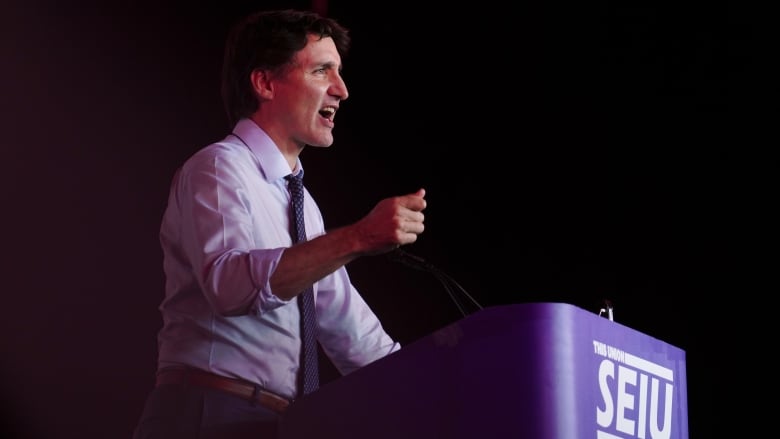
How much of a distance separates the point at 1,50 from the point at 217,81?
2.23ft

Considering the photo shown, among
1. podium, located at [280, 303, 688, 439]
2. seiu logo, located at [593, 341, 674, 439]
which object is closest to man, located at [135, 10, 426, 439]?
podium, located at [280, 303, 688, 439]

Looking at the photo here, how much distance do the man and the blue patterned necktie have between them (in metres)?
0.01

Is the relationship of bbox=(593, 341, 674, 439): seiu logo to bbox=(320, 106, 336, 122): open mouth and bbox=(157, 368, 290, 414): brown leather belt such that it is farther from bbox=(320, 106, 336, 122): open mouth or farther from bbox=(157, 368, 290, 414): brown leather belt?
bbox=(320, 106, 336, 122): open mouth

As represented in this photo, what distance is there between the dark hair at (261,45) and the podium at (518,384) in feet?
3.01

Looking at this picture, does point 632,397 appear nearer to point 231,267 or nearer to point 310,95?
point 231,267

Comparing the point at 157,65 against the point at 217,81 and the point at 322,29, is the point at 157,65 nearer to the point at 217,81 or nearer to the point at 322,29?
the point at 217,81

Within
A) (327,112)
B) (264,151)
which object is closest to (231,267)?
(264,151)

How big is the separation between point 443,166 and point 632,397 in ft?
7.21

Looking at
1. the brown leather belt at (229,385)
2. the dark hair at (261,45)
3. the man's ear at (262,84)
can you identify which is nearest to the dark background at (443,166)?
the dark hair at (261,45)

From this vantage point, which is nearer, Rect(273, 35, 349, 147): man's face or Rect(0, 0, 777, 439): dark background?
Rect(273, 35, 349, 147): man's face

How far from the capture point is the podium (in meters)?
1.30

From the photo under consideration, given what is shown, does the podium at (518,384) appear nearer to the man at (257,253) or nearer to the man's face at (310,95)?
the man at (257,253)

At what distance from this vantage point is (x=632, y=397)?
1.41 m

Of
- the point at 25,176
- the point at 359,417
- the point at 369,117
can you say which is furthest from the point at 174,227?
the point at 369,117
